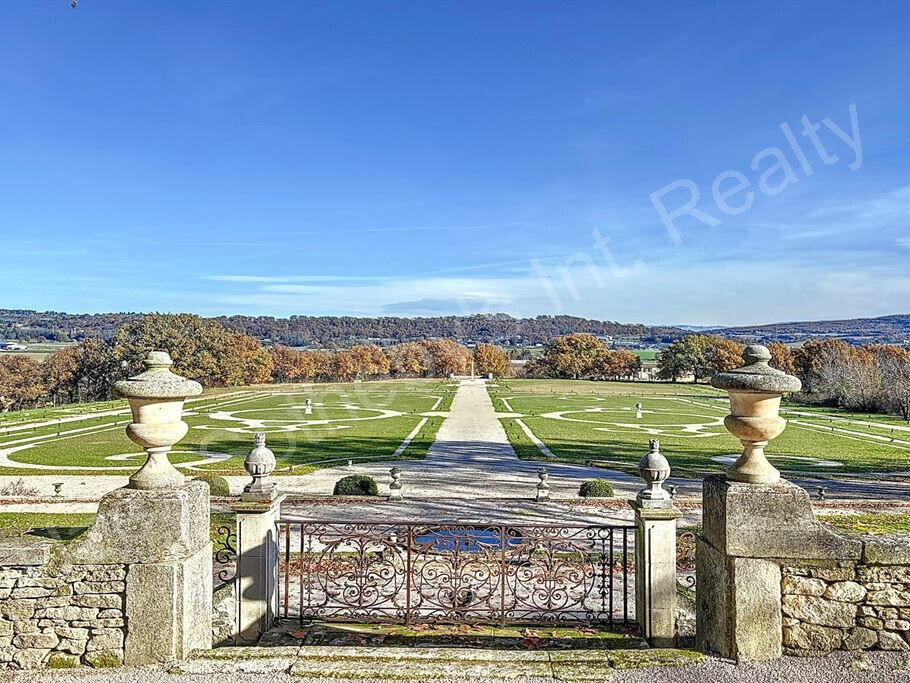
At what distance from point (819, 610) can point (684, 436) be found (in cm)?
2771

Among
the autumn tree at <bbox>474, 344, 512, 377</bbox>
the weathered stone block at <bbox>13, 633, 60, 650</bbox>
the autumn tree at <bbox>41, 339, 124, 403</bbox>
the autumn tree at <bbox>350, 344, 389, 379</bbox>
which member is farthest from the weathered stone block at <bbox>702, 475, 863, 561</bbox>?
the autumn tree at <bbox>474, 344, 512, 377</bbox>

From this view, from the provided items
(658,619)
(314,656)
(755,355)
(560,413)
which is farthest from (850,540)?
(560,413)

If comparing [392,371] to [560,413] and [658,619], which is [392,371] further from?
[658,619]

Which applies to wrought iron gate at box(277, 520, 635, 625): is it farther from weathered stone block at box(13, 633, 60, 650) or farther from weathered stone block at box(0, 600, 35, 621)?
weathered stone block at box(0, 600, 35, 621)

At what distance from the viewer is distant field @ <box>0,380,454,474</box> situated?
886 inches

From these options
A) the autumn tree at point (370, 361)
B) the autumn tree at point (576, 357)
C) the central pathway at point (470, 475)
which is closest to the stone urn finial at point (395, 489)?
the central pathway at point (470, 475)

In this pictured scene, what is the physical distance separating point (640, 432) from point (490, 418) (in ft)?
31.6

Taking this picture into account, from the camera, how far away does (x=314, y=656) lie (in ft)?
14.6

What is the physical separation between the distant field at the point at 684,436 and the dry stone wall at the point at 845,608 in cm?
1651

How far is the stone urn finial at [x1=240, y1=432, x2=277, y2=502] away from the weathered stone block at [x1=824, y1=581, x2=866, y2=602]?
4.83 meters

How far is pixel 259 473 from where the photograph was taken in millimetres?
6203

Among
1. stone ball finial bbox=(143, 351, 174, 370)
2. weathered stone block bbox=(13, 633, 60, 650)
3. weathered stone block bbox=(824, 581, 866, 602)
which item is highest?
stone ball finial bbox=(143, 351, 174, 370)

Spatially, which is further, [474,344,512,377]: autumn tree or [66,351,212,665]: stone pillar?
[474,344,512,377]: autumn tree

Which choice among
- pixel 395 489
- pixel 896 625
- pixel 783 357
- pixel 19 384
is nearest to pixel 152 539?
pixel 896 625
